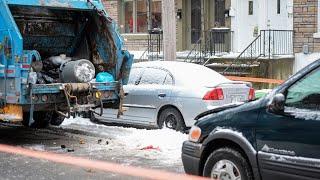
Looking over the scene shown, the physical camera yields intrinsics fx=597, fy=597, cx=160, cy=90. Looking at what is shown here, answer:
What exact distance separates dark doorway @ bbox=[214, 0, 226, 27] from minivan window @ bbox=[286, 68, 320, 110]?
16702 mm

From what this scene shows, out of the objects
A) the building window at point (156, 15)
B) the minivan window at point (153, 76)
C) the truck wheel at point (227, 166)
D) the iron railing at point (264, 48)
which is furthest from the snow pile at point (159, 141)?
the building window at point (156, 15)

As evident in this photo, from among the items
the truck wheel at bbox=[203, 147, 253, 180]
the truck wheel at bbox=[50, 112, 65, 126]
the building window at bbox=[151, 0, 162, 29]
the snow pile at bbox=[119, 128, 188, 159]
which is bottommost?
the snow pile at bbox=[119, 128, 188, 159]

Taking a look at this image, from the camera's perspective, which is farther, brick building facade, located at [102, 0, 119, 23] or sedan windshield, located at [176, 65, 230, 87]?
brick building facade, located at [102, 0, 119, 23]

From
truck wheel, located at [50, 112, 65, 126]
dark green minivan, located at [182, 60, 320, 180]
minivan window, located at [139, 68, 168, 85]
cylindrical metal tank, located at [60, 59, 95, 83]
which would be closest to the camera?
dark green minivan, located at [182, 60, 320, 180]

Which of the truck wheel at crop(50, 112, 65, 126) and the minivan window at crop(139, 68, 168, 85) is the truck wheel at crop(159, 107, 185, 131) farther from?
the truck wheel at crop(50, 112, 65, 126)

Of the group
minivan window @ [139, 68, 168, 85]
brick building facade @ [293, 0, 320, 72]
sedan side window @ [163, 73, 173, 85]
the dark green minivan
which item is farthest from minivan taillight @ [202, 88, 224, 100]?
brick building facade @ [293, 0, 320, 72]

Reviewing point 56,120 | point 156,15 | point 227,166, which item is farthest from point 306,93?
point 156,15

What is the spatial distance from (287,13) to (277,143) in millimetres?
14400

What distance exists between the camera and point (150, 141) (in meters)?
10.6

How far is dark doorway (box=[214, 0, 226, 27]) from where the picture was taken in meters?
22.2

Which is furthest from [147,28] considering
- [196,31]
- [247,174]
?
[247,174]

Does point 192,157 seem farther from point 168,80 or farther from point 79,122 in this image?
point 79,122

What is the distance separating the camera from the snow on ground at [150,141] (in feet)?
31.1

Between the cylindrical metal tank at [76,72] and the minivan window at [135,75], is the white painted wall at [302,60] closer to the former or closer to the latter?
the minivan window at [135,75]
